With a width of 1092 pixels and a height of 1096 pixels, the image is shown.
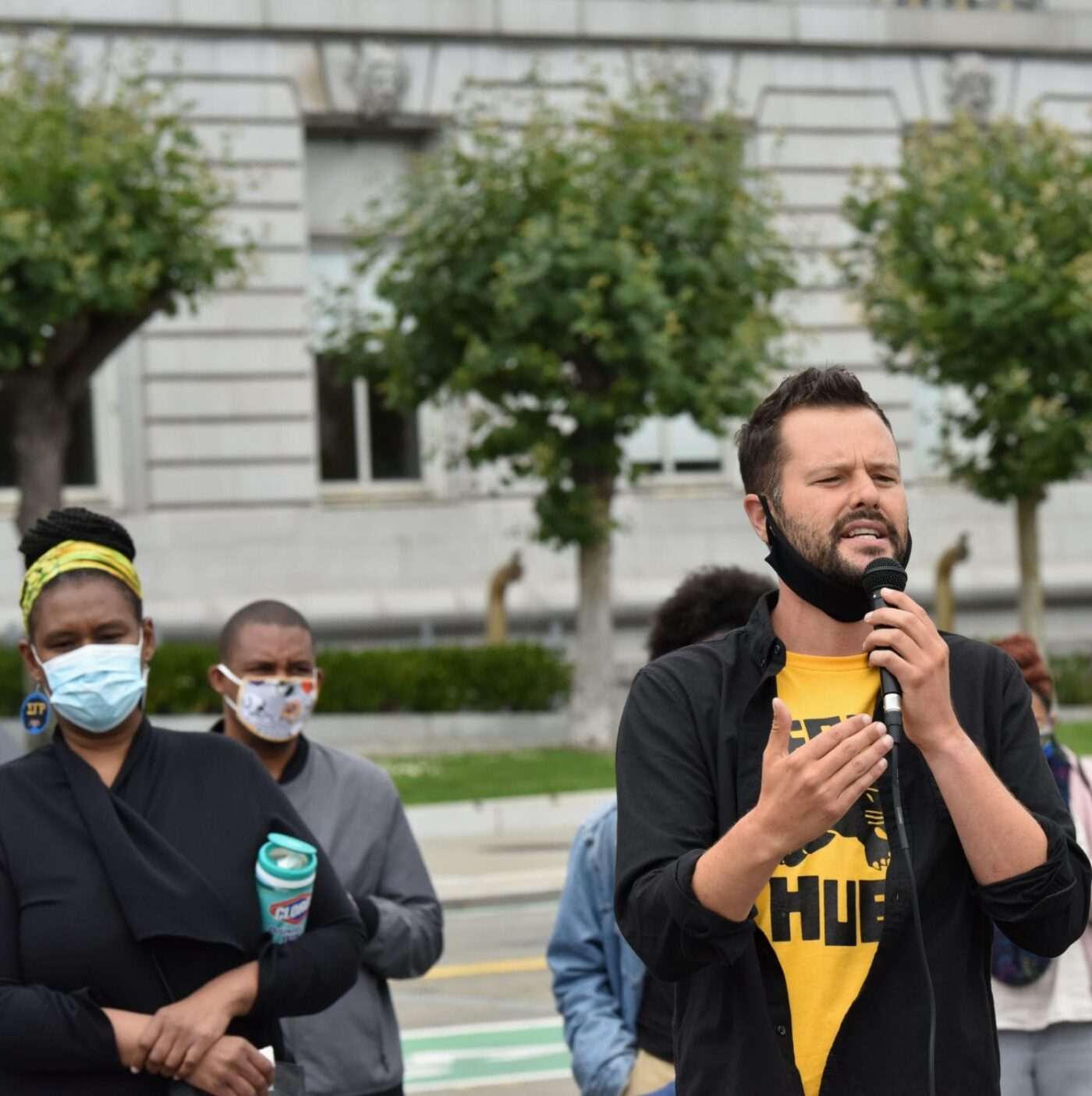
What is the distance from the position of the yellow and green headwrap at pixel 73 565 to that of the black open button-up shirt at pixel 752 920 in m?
1.29

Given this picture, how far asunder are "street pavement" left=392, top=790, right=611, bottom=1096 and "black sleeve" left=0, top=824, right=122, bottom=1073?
5.31 m

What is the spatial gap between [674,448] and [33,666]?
75.8 feet

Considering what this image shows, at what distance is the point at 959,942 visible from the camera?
3.07 metres

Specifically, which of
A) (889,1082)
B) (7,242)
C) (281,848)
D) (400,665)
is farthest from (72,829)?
(400,665)

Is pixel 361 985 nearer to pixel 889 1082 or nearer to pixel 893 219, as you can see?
pixel 889 1082

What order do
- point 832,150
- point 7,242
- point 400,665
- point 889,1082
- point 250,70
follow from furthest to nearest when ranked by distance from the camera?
point 832,150
point 250,70
point 400,665
point 7,242
point 889,1082

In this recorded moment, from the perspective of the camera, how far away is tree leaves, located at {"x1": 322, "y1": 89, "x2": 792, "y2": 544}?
63.8 feet

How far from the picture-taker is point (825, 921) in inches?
122

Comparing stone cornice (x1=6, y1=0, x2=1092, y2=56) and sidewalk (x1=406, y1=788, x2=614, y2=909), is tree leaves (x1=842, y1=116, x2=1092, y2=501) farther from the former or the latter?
Answer: sidewalk (x1=406, y1=788, x2=614, y2=909)

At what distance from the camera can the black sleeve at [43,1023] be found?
3.62 m

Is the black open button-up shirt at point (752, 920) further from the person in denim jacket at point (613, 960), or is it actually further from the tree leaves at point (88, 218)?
the tree leaves at point (88, 218)

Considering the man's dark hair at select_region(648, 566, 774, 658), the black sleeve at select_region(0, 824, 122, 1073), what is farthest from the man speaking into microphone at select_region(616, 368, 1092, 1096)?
the man's dark hair at select_region(648, 566, 774, 658)

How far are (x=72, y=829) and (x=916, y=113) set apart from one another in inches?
1002

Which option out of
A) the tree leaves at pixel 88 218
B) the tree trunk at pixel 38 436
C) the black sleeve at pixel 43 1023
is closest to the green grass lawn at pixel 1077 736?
the tree leaves at pixel 88 218
